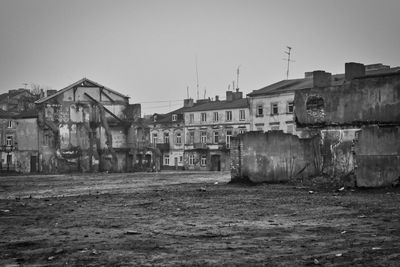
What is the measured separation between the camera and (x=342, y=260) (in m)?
8.30

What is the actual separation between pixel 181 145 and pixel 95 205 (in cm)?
5157

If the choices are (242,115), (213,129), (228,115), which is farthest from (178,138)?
(242,115)

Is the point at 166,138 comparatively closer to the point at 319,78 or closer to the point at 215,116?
the point at 215,116

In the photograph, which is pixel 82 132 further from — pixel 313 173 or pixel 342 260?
pixel 342 260

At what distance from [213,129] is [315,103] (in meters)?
38.1

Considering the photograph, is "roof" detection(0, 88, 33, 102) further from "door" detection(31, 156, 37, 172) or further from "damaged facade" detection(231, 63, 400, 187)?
"damaged facade" detection(231, 63, 400, 187)

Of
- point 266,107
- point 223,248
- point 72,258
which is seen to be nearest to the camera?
point 72,258

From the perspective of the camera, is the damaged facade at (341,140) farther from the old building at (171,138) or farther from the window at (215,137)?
the old building at (171,138)

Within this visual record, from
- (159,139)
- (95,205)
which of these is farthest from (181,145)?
(95,205)

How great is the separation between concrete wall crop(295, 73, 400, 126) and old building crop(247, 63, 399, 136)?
25.1 meters

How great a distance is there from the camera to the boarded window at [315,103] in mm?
28227

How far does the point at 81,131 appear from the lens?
6053cm

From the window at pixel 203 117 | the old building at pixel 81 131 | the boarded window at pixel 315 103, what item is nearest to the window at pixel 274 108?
the window at pixel 203 117

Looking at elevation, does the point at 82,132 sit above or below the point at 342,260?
above
